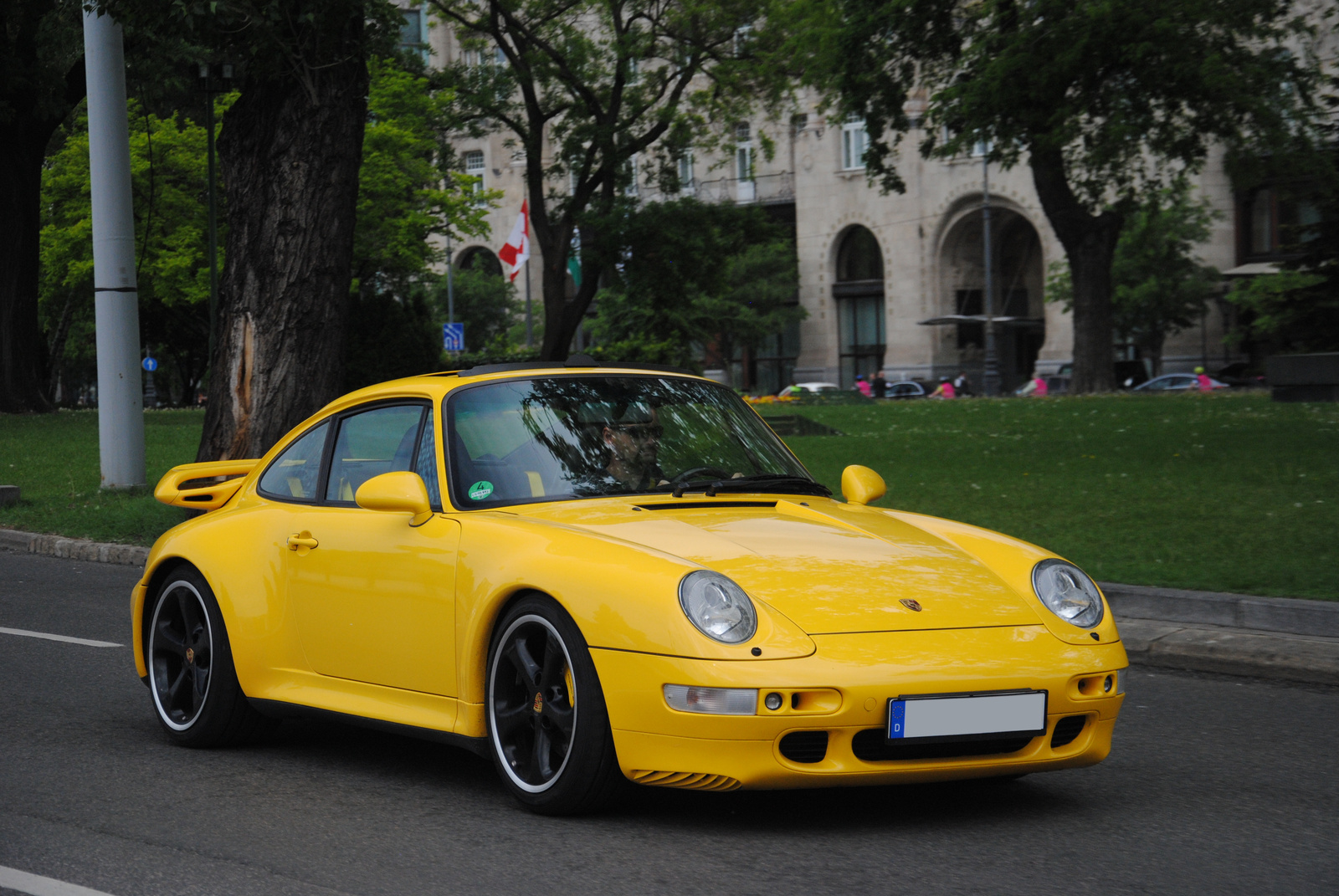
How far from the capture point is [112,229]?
49.5ft

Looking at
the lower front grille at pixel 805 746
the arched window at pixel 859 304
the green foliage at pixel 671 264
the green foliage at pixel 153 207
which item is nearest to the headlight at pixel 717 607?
the lower front grille at pixel 805 746

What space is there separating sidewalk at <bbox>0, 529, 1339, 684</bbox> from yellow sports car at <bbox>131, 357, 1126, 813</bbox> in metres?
2.67

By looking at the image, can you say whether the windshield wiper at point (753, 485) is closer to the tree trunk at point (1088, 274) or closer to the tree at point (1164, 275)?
the tree trunk at point (1088, 274)

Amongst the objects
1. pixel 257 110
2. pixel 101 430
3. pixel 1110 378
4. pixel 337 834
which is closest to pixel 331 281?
pixel 257 110

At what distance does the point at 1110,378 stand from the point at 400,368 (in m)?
15.6

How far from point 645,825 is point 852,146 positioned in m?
62.9

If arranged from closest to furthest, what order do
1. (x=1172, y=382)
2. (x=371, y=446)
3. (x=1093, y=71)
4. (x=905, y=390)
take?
(x=371, y=446) → (x=1093, y=71) → (x=1172, y=382) → (x=905, y=390)

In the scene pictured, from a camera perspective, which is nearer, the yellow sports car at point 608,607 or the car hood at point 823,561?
the yellow sports car at point 608,607

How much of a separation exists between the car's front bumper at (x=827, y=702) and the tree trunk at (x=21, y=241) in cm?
2891

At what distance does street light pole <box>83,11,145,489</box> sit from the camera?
14.9 m

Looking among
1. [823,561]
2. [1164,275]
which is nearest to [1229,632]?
[823,561]

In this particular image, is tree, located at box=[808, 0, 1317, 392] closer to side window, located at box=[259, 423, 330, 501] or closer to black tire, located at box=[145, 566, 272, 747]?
side window, located at box=[259, 423, 330, 501]

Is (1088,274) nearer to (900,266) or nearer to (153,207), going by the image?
(153,207)

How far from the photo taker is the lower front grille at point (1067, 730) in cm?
462
